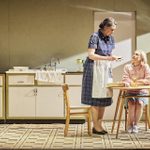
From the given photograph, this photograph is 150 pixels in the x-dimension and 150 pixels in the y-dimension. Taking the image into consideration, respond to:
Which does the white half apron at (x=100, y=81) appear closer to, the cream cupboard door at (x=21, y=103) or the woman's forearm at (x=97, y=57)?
the woman's forearm at (x=97, y=57)

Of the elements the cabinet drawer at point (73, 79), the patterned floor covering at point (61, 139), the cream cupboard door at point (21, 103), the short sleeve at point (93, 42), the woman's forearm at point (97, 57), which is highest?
the short sleeve at point (93, 42)

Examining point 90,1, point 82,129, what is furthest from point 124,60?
point 82,129

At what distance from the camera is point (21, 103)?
22.9ft

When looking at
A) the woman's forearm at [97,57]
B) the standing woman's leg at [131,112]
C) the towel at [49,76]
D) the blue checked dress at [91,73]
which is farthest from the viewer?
the towel at [49,76]

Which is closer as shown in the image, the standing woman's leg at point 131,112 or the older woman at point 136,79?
the older woman at point 136,79

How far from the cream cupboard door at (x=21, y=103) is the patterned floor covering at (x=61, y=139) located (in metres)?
0.49

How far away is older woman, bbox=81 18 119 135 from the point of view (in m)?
5.44

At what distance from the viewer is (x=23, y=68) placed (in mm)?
7145

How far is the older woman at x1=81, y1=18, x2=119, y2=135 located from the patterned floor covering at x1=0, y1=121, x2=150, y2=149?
405mm

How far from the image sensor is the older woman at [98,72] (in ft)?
17.9

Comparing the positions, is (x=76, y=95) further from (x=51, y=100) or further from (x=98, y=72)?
(x=98, y=72)

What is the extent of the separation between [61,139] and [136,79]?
4.33 ft

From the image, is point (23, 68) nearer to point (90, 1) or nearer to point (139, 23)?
point (90, 1)

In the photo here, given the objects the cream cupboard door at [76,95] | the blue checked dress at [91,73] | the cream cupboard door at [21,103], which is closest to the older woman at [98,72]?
the blue checked dress at [91,73]
